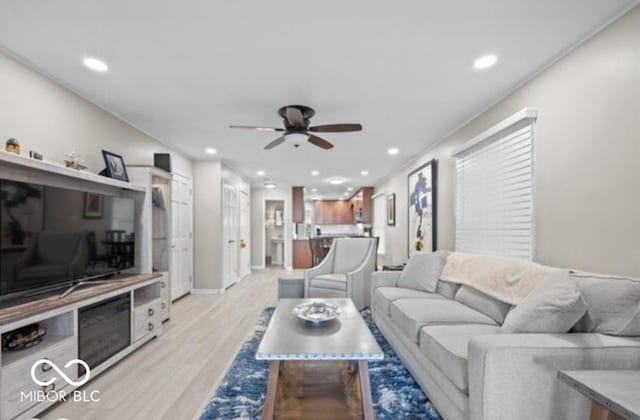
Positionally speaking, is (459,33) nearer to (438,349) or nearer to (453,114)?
(453,114)

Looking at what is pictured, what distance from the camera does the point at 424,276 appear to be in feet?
10.9

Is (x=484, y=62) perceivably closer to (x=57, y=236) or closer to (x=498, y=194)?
(x=498, y=194)

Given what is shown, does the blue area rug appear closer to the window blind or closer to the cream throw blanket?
the cream throw blanket

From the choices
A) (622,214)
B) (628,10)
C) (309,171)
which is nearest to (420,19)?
(628,10)

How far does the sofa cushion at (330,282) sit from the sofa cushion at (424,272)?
0.91 meters

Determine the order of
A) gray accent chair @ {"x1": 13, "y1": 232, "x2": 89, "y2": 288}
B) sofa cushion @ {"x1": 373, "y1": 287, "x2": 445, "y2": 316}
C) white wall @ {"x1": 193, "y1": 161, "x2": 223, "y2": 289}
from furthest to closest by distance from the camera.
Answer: white wall @ {"x1": 193, "y1": 161, "x2": 223, "y2": 289}, sofa cushion @ {"x1": 373, "y1": 287, "x2": 445, "y2": 316}, gray accent chair @ {"x1": 13, "y1": 232, "x2": 89, "y2": 288}

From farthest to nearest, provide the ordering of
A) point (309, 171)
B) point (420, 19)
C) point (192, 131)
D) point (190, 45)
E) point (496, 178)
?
point (309, 171), point (192, 131), point (496, 178), point (190, 45), point (420, 19)

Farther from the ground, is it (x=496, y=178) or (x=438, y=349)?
(x=496, y=178)

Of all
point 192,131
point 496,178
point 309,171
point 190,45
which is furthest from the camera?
point 309,171

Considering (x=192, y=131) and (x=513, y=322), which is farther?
(x=192, y=131)

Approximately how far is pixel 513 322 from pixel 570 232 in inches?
36.8

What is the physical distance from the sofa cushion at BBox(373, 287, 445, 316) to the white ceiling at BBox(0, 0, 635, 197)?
1890 mm

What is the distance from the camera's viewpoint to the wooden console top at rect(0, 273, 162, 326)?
1774mm

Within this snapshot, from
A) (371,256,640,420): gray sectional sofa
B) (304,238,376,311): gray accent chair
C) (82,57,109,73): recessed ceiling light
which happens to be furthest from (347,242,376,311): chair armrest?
(82,57,109,73): recessed ceiling light
